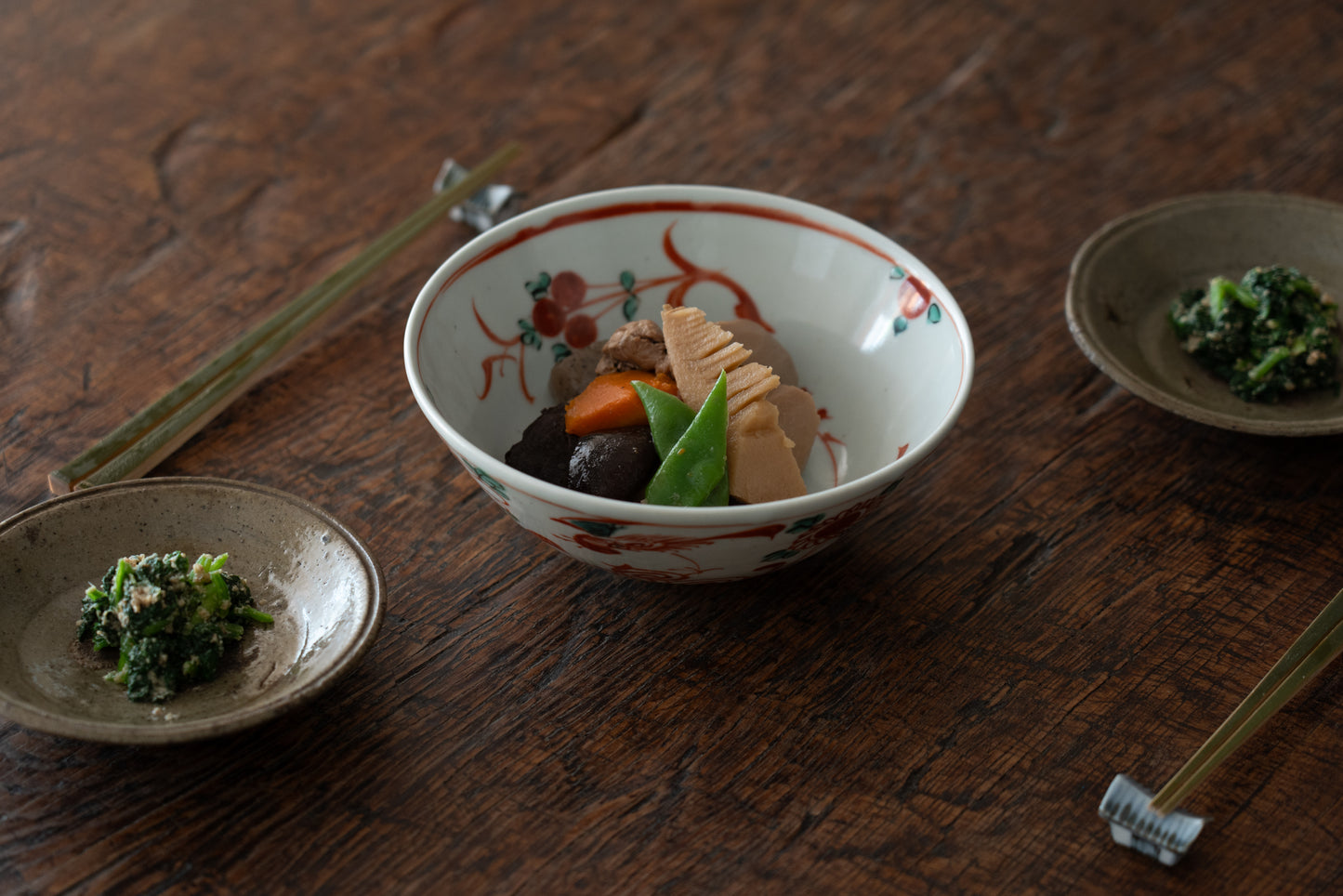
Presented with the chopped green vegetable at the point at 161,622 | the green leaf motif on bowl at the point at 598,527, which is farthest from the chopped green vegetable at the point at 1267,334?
the chopped green vegetable at the point at 161,622

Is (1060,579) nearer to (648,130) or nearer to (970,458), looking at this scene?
(970,458)

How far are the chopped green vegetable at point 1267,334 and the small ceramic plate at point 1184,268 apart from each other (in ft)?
0.07

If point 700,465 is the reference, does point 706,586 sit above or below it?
below

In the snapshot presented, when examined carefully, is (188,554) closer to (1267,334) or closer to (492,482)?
(492,482)

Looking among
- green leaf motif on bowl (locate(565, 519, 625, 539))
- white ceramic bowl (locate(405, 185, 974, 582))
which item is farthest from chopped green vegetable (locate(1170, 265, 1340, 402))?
green leaf motif on bowl (locate(565, 519, 625, 539))

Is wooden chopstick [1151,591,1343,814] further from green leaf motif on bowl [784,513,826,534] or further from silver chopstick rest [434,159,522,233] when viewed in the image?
silver chopstick rest [434,159,522,233]

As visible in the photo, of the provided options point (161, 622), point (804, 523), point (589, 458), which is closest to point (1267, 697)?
point (804, 523)

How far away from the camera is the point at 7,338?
5.38 ft

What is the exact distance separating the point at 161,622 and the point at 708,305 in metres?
0.84

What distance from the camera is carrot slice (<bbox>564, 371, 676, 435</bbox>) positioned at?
4.27 feet

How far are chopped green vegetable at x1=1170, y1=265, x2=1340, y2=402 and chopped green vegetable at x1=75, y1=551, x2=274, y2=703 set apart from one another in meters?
1.43

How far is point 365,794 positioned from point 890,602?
64 cm

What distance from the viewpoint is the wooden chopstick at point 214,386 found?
4.55 ft

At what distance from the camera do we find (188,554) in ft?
4.10
